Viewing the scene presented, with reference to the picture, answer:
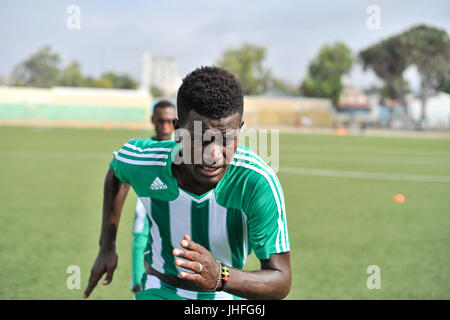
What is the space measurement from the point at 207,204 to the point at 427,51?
223ft

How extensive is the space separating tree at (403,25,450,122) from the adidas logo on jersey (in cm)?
6382

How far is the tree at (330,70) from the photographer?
88188 millimetres

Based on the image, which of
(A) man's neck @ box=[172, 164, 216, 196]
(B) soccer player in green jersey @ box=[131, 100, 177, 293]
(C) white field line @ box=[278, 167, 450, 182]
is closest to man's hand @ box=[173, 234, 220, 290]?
(A) man's neck @ box=[172, 164, 216, 196]

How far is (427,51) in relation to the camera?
210 ft

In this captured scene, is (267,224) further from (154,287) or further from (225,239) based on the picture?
(154,287)

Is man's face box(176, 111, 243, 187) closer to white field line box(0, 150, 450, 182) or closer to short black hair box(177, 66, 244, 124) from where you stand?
short black hair box(177, 66, 244, 124)

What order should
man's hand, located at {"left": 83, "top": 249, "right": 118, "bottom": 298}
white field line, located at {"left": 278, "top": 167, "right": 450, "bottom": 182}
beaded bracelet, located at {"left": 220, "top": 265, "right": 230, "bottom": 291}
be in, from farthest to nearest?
white field line, located at {"left": 278, "top": 167, "right": 450, "bottom": 182}, man's hand, located at {"left": 83, "top": 249, "right": 118, "bottom": 298}, beaded bracelet, located at {"left": 220, "top": 265, "right": 230, "bottom": 291}

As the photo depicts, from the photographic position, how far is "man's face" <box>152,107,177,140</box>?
20.0 feet

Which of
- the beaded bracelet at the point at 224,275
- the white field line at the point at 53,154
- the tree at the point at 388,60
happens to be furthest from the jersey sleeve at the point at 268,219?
the tree at the point at 388,60

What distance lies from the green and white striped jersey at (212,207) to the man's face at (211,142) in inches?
8.7

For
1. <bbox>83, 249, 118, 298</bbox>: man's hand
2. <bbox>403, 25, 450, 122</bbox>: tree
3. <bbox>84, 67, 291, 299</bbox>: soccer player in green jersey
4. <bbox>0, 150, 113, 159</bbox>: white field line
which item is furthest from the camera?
<bbox>403, 25, 450, 122</bbox>: tree

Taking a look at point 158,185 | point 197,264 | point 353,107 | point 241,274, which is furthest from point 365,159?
point 353,107

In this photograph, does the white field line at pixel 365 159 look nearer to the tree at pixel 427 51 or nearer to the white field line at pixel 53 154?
the white field line at pixel 53 154

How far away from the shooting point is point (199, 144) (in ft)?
8.71
